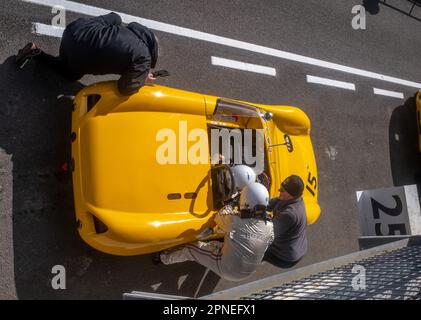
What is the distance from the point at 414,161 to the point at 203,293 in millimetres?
5309

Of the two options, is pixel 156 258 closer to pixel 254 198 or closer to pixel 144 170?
pixel 144 170

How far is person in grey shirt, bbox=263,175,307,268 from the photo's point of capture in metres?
4.54

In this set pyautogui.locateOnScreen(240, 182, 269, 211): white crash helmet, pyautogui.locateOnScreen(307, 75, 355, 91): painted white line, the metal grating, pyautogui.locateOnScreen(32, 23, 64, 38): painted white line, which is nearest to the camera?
the metal grating

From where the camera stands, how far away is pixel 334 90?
704cm

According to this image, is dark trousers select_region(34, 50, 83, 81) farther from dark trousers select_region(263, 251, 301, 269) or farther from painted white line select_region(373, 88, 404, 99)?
painted white line select_region(373, 88, 404, 99)

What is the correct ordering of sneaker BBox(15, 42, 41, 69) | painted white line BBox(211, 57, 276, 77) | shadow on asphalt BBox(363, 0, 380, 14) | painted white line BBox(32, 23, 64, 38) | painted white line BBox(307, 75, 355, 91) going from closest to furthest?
1. sneaker BBox(15, 42, 41, 69)
2. painted white line BBox(32, 23, 64, 38)
3. painted white line BBox(211, 57, 276, 77)
4. painted white line BBox(307, 75, 355, 91)
5. shadow on asphalt BBox(363, 0, 380, 14)

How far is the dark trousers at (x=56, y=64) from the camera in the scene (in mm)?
4199

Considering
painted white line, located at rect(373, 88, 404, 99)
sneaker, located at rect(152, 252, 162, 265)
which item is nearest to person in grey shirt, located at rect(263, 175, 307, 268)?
sneaker, located at rect(152, 252, 162, 265)

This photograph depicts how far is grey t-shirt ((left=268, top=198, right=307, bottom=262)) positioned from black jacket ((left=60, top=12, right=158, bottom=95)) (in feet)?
6.73

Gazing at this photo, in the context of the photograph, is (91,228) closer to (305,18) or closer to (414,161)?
(305,18)

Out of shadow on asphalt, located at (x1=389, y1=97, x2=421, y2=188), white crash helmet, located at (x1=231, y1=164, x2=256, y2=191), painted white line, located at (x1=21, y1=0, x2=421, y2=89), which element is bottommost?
white crash helmet, located at (x1=231, y1=164, x2=256, y2=191)

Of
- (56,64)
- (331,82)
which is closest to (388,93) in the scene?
(331,82)

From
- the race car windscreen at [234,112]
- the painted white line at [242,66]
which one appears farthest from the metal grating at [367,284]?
the painted white line at [242,66]
